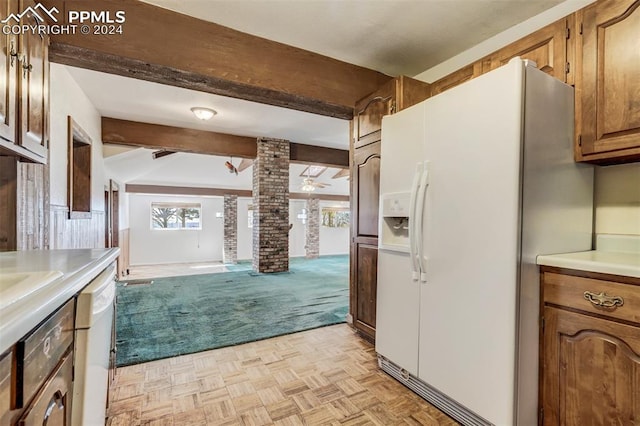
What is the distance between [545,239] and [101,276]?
79.5 inches

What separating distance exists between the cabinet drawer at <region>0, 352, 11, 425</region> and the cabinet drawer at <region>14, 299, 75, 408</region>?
3 cm

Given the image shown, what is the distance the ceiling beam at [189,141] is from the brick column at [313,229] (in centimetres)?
469

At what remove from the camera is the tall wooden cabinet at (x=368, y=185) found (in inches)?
96.6

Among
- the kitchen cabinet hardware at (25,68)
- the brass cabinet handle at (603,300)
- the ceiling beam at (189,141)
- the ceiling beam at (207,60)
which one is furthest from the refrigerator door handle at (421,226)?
the ceiling beam at (189,141)

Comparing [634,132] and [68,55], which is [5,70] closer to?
[68,55]

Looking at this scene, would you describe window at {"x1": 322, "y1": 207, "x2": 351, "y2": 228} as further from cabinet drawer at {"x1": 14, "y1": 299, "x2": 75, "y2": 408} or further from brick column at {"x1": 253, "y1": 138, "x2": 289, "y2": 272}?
cabinet drawer at {"x1": 14, "y1": 299, "x2": 75, "y2": 408}

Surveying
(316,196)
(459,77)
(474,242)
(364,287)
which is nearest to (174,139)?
(364,287)

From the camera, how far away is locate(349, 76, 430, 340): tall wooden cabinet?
2.45 m

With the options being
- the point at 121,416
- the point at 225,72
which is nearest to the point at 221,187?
the point at 225,72

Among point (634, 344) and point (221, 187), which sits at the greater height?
point (221, 187)

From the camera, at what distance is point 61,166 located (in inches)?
106

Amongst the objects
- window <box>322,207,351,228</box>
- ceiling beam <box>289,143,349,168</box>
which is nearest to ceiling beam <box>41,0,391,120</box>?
ceiling beam <box>289,143,349,168</box>

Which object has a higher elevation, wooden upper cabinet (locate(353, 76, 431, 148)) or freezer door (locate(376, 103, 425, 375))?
wooden upper cabinet (locate(353, 76, 431, 148))

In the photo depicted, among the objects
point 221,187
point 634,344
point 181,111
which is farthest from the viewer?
point 221,187
